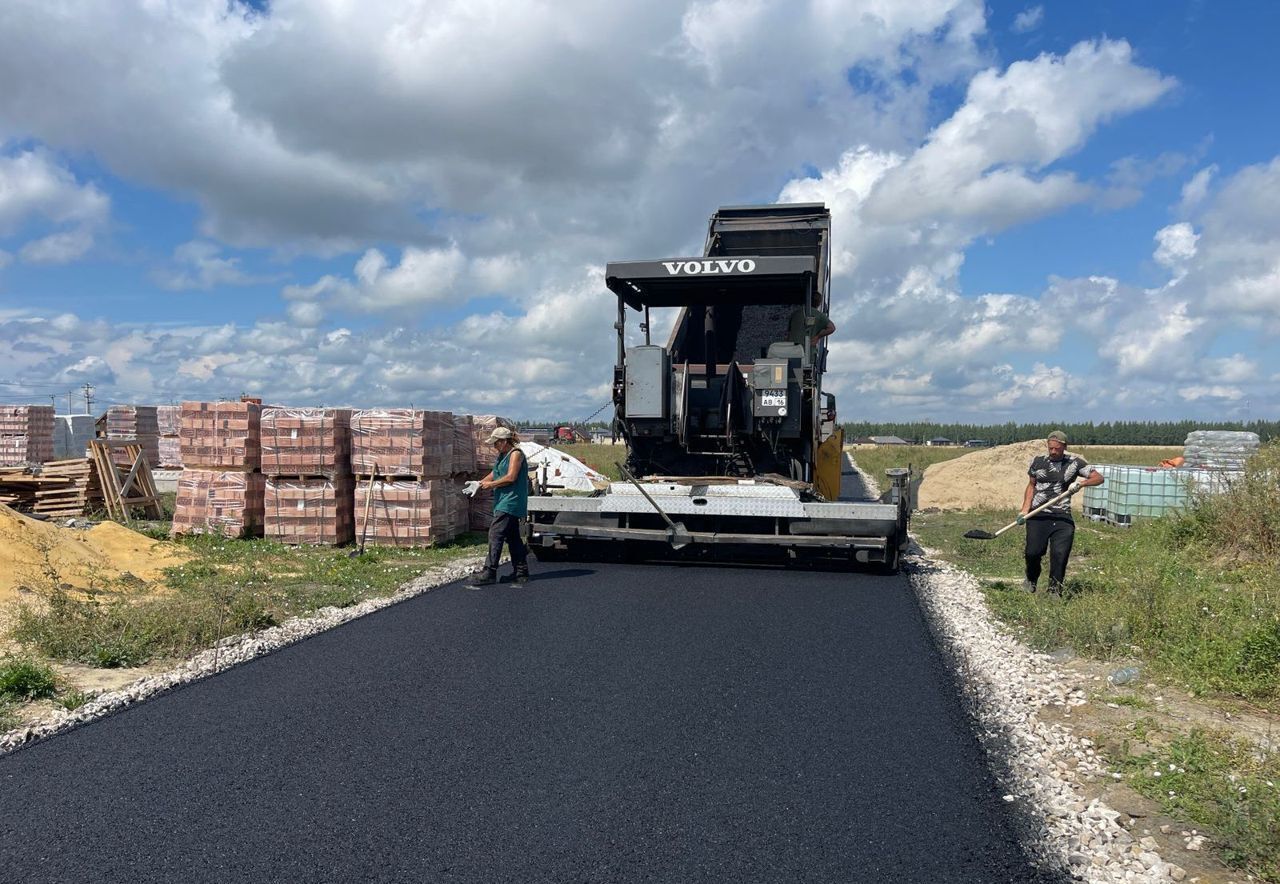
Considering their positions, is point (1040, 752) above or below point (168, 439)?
below

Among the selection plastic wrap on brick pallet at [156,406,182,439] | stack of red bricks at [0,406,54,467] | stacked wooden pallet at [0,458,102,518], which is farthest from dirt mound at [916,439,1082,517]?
stack of red bricks at [0,406,54,467]

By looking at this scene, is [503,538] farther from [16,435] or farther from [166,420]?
[166,420]

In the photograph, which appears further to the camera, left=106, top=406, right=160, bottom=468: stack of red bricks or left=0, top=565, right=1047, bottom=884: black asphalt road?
left=106, top=406, right=160, bottom=468: stack of red bricks

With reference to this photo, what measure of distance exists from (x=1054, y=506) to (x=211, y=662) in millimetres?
6894

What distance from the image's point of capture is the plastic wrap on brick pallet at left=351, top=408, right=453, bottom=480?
1191 cm

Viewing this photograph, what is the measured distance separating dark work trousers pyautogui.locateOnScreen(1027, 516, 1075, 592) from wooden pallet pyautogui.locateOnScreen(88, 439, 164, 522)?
41.3 ft

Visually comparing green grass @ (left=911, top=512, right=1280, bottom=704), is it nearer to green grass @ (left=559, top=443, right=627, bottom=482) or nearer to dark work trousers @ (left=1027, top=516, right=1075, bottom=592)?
dark work trousers @ (left=1027, top=516, right=1075, bottom=592)

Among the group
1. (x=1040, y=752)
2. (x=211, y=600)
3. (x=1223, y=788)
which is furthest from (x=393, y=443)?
(x=1223, y=788)

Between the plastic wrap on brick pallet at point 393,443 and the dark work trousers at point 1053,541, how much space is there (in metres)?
7.31

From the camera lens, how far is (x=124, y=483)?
47.6 ft

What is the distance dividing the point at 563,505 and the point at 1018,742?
18.7 ft

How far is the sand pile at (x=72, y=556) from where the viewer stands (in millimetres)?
8320

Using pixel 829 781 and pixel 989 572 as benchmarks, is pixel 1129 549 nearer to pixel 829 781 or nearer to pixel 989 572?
pixel 989 572

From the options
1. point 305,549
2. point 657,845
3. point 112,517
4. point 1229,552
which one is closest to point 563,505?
point 305,549
